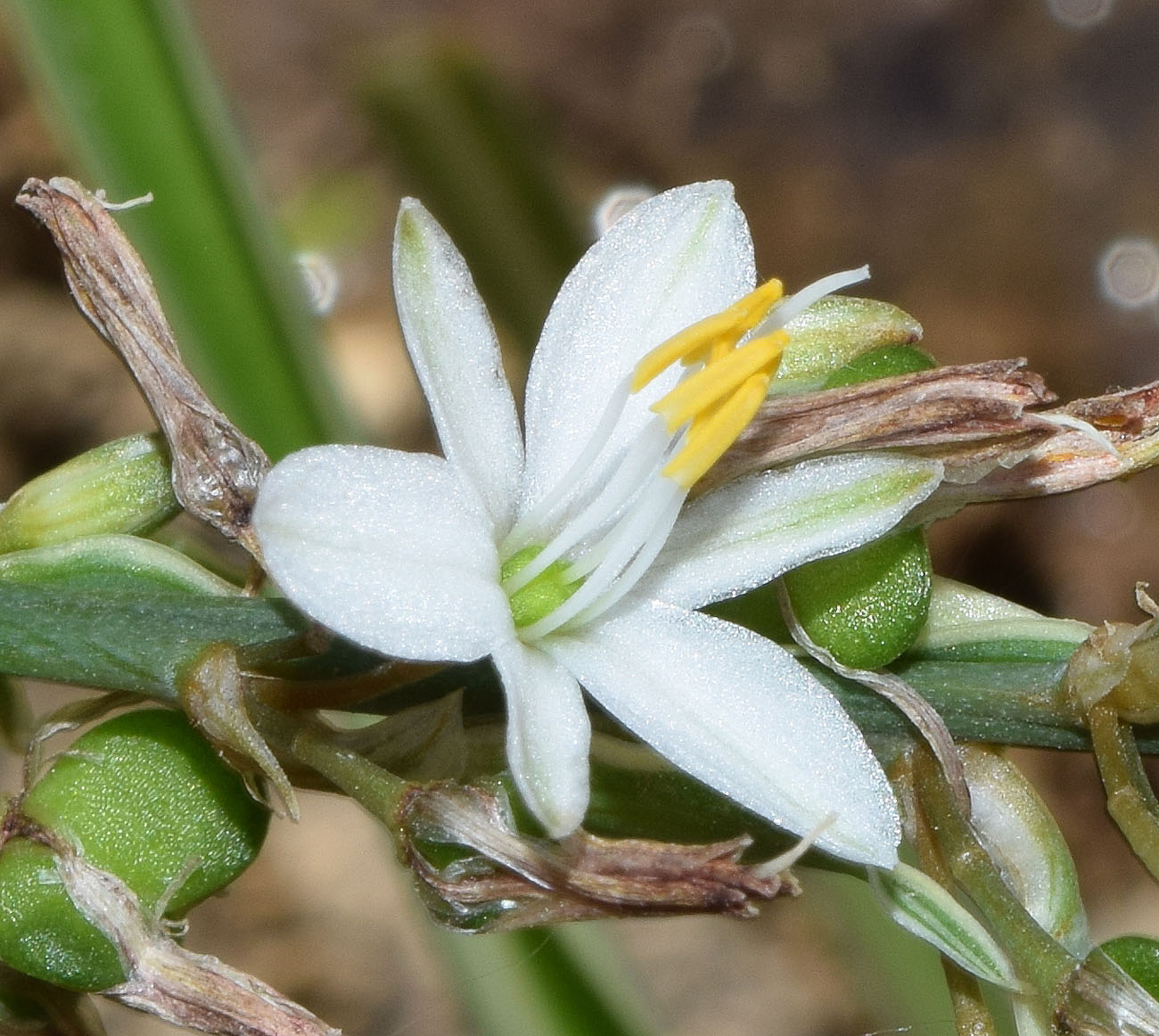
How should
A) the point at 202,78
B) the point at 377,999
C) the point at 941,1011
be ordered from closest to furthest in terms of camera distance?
the point at 202,78 → the point at 941,1011 → the point at 377,999

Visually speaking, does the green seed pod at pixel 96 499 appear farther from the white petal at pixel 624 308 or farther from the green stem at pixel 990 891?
the green stem at pixel 990 891

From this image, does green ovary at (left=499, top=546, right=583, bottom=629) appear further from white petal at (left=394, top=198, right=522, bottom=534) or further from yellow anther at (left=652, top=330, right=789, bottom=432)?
yellow anther at (left=652, top=330, right=789, bottom=432)

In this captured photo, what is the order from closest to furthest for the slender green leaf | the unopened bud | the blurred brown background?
the unopened bud → the slender green leaf → the blurred brown background

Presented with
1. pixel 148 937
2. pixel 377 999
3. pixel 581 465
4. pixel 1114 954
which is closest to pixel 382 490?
pixel 581 465

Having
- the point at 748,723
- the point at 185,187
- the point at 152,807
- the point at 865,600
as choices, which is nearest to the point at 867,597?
the point at 865,600

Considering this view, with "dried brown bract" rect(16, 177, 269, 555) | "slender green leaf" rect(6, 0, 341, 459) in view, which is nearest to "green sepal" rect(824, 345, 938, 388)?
"dried brown bract" rect(16, 177, 269, 555)

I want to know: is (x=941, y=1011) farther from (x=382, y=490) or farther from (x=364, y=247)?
(x=364, y=247)
